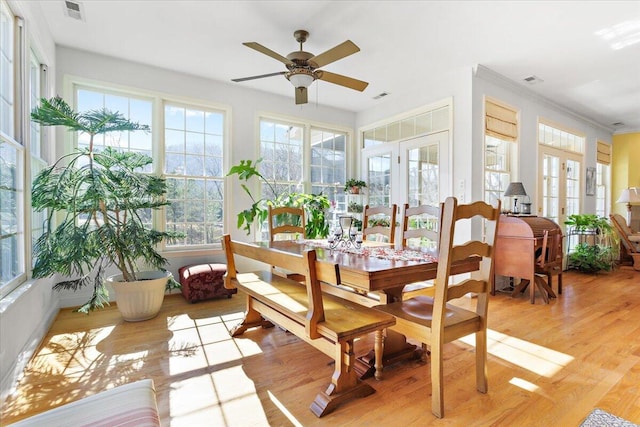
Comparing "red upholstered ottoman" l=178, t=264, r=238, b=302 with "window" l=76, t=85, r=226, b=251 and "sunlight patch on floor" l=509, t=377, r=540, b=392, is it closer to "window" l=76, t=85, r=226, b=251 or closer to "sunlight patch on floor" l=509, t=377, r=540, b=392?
"window" l=76, t=85, r=226, b=251

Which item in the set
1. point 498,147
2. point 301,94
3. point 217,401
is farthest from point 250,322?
point 498,147

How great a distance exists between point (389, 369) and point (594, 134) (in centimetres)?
702

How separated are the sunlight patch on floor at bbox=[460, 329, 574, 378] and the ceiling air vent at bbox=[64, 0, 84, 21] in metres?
4.26

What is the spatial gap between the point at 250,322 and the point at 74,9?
321cm

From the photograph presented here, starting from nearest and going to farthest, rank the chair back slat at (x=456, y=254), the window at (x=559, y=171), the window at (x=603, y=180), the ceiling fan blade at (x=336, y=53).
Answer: the chair back slat at (x=456, y=254), the ceiling fan blade at (x=336, y=53), the window at (x=559, y=171), the window at (x=603, y=180)

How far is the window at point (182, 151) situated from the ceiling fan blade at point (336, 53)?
2.18m

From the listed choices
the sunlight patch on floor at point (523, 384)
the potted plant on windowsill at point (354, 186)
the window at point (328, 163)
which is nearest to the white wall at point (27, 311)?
the sunlight patch on floor at point (523, 384)

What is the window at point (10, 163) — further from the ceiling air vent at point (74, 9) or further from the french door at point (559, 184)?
the french door at point (559, 184)

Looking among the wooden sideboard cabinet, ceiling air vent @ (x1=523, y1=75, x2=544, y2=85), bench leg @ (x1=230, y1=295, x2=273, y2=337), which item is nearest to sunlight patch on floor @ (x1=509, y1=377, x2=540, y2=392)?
bench leg @ (x1=230, y1=295, x2=273, y2=337)

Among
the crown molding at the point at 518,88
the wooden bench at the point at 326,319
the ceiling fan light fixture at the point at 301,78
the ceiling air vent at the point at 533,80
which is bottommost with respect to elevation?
the wooden bench at the point at 326,319

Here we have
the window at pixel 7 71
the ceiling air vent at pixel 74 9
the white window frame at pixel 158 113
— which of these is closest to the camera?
the window at pixel 7 71

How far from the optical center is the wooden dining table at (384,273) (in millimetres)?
1636

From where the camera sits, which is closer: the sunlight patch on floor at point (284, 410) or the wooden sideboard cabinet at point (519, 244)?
the sunlight patch on floor at point (284, 410)

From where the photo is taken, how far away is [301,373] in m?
2.17
